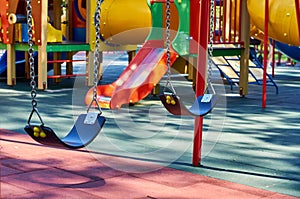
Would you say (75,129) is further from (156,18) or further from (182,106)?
(156,18)

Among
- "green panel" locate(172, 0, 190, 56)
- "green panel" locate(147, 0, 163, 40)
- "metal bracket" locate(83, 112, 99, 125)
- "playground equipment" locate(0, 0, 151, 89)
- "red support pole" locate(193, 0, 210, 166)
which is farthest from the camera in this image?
"playground equipment" locate(0, 0, 151, 89)

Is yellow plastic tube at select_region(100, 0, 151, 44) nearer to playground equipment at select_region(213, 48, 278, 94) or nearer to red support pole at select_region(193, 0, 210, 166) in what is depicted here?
playground equipment at select_region(213, 48, 278, 94)

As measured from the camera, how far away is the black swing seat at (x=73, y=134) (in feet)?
10.6

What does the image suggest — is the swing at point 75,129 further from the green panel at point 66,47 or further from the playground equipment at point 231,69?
the playground equipment at point 231,69

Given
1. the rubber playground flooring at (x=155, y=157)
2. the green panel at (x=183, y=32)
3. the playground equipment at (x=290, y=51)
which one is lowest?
the rubber playground flooring at (x=155, y=157)

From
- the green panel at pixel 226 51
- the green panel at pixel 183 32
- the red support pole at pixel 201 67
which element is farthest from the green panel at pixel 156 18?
the red support pole at pixel 201 67

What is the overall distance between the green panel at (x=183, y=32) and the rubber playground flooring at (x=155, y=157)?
0.88 meters

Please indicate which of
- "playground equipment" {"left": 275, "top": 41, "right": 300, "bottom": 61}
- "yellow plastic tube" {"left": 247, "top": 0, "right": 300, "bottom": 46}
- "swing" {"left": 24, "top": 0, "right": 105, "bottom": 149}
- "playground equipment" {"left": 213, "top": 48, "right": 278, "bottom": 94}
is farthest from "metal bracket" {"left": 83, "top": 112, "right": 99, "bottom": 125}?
"playground equipment" {"left": 275, "top": 41, "right": 300, "bottom": 61}

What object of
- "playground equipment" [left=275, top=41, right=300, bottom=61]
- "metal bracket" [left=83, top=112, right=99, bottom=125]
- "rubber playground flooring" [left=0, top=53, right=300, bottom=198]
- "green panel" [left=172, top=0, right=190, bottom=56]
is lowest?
"rubber playground flooring" [left=0, top=53, right=300, bottom=198]

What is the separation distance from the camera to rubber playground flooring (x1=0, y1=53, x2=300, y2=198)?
363 centimetres

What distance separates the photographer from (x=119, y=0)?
891 cm

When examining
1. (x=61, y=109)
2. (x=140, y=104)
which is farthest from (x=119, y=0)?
(x=61, y=109)

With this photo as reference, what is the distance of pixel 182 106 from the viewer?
13.0 feet

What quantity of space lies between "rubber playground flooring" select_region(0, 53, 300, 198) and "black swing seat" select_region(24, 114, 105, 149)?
0.32m
